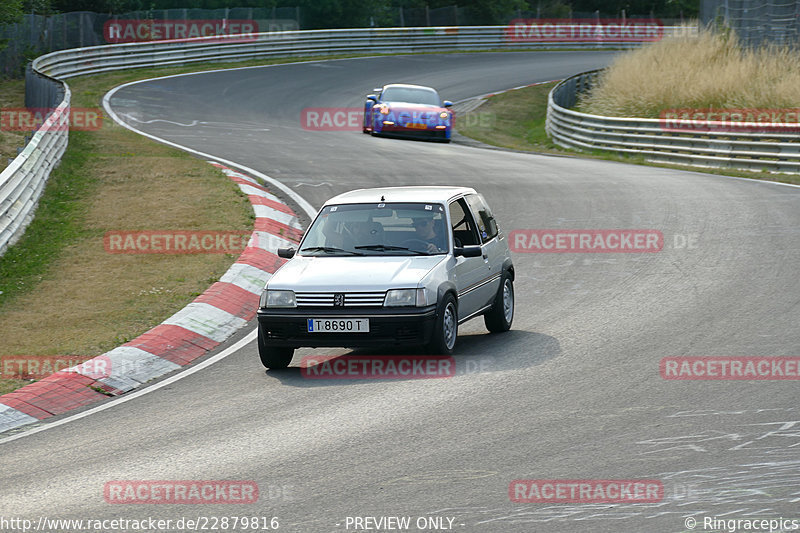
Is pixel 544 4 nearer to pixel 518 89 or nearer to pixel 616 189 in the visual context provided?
pixel 518 89

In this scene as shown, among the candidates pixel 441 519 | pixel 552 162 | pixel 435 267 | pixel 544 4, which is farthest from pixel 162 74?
pixel 544 4

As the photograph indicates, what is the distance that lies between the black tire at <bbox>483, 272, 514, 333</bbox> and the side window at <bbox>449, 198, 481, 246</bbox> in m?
0.57

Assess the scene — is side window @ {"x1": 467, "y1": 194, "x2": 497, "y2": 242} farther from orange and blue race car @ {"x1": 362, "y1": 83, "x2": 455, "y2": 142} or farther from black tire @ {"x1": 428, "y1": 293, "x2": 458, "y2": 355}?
orange and blue race car @ {"x1": 362, "y1": 83, "x2": 455, "y2": 142}

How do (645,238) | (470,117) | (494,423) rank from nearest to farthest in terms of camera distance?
1. (494,423)
2. (645,238)
3. (470,117)

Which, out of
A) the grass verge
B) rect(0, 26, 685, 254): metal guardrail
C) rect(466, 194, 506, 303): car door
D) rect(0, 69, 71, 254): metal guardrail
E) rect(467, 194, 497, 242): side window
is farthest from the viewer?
the grass verge

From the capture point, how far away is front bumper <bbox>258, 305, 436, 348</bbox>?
9336mm

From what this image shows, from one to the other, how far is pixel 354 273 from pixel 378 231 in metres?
0.88

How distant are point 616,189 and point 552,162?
4.74m

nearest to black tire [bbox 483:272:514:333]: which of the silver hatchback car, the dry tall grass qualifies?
the silver hatchback car

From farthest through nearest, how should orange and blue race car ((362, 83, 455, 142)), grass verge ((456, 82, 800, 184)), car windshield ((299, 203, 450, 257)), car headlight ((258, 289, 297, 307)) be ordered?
1. grass verge ((456, 82, 800, 184))
2. orange and blue race car ((362, 83, 455, 142))
3. car windshield ((299, 203, 450, 257))
4. car headlight ((258, 289, 297, 307))

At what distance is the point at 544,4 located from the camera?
79688mm

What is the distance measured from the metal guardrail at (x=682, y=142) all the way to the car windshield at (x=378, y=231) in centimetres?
1434

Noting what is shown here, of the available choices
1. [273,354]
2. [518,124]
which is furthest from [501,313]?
[518,124]

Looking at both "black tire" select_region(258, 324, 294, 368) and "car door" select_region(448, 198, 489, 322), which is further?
"car door" select_region(448, 198, 489, 322)
